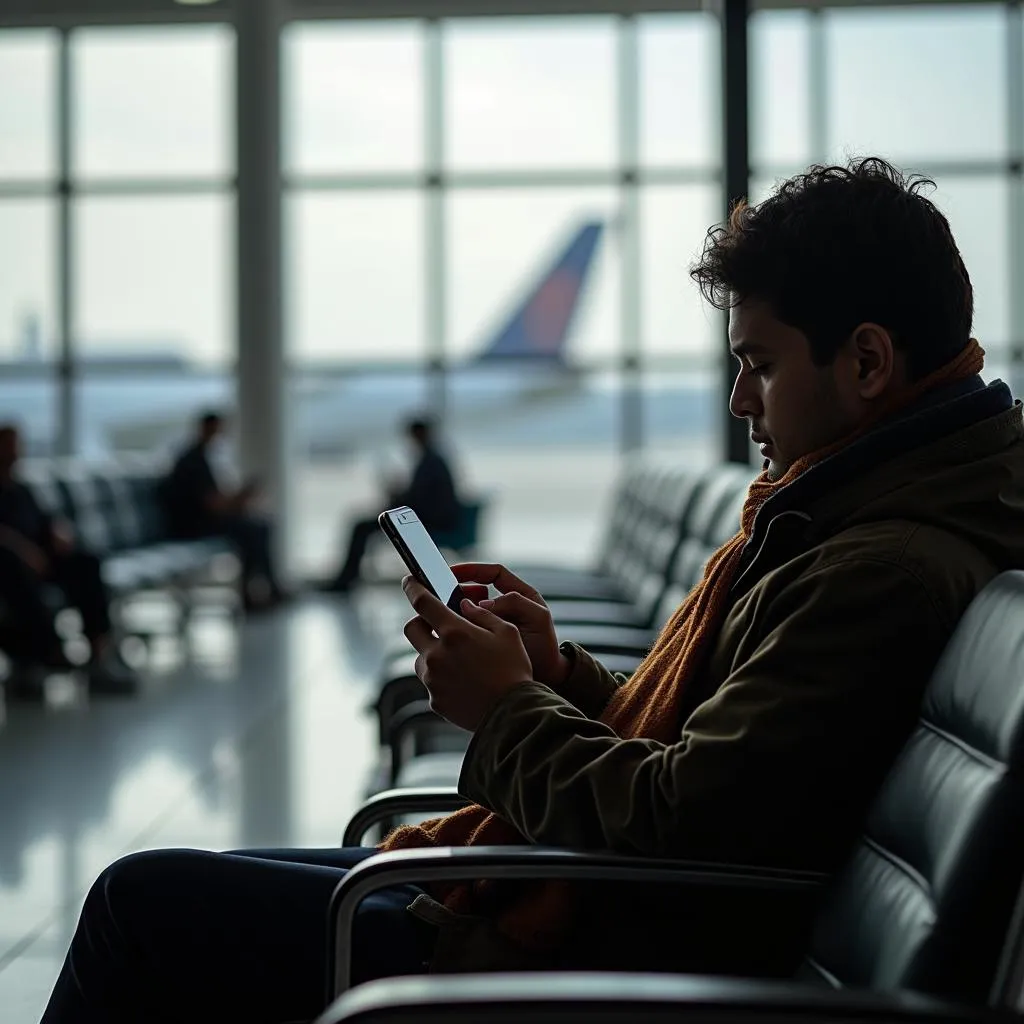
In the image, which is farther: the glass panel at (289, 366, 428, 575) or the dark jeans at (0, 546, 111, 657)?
the glass panel at (289, 366, 428, 575)

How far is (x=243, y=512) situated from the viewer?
870 cm

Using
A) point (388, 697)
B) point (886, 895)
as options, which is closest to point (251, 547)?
point (388, 697)

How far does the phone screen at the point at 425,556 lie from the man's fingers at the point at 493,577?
15cm

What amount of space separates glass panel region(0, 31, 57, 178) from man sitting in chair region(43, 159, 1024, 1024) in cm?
931

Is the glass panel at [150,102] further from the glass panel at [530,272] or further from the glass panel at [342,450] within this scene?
the glass panel at [342,450]

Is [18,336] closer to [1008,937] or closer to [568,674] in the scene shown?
[568,674]

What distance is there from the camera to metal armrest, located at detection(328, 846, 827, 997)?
1.19 metres

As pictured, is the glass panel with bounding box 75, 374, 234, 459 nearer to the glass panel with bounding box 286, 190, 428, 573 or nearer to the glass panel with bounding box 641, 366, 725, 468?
the glass panel with bounding box 286, 190, 428, 573

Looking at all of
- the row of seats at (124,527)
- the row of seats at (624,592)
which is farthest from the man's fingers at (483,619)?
the row of seats at (124,527)

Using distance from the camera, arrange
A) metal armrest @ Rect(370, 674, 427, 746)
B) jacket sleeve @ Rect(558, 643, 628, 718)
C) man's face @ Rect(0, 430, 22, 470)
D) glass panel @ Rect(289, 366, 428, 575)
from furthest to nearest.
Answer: glass panel @ Rect(289, 366, 428, 575)
man's face @ Rect(0, 430, 22, 470)
metal armrest @ Rect(370, 674, 427, 746)
jacket sleeve @ Rect(558, 643, 628, 718)

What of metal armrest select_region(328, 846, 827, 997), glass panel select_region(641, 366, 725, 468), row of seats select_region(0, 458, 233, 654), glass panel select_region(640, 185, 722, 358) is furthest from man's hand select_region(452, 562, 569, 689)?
glass panel select_region(640, 185, 722, 358)

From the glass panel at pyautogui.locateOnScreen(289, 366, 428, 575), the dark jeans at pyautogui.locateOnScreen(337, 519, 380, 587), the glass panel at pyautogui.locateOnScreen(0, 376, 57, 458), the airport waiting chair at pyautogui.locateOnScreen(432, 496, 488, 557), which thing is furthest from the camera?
Result: the glass panel at pyautogui.locateOnScreen(289, 366, 428, 575)

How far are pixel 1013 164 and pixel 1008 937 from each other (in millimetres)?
9252

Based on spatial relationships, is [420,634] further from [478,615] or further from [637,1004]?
[637,1004]
